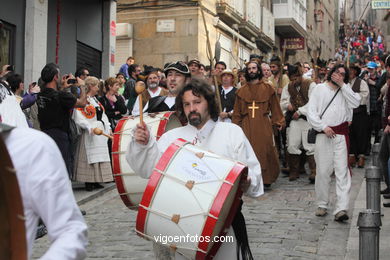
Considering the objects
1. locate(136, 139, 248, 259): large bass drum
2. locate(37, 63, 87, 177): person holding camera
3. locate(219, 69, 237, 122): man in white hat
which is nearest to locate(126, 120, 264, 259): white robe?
locate(136, 139, 248, 259): large bass drum

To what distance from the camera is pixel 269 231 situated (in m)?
6.52

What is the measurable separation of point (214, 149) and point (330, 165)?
3.84m

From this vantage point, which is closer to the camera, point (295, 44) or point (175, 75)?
point (175, 75)

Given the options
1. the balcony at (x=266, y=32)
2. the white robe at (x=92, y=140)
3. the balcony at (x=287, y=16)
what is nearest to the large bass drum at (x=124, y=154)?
the white robe at (x=92, y=140)

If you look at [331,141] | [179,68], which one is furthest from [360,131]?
[179,68]

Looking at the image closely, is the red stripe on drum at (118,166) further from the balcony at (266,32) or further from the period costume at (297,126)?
the balcony at (266,32)

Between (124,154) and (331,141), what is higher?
(331,141)

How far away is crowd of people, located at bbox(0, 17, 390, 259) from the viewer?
3.82 metres

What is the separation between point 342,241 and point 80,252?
4.80 meters

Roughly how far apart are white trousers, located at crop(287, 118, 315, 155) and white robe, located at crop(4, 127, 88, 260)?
884cm

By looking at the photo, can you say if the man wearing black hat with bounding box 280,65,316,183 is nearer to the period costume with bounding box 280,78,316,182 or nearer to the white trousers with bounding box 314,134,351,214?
the period costume with bounding box 280,78,316,182

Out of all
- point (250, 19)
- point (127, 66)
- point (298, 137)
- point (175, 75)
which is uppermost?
point (250, 19)

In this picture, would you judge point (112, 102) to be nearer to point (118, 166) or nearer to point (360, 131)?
point (360, 131)

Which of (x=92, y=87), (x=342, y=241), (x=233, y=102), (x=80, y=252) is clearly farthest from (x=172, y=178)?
(x=233, y=102)
